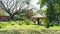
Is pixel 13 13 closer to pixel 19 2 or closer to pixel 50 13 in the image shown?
pixel 19 2

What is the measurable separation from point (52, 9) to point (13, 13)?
2748cm

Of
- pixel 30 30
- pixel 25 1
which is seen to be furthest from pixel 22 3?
pixel 30 30

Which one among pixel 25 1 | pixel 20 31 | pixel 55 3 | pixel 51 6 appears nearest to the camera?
pixel 20 31

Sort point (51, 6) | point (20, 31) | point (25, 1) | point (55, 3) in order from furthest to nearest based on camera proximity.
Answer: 1. point (25, 1)
2. point (51, 6)
3. point (55, 3)
4. point (20, 31)

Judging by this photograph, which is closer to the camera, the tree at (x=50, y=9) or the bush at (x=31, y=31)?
the bush at (x=31, y=31)

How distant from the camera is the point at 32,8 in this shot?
186 ft

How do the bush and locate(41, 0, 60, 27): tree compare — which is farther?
locate(41, 0, 60, 27): tree

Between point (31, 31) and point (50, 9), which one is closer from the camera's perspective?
point (31, 31)

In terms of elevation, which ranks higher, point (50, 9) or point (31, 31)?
point (31, 31)

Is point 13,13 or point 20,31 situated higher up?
point 20,31

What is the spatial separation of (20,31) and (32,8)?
163ft

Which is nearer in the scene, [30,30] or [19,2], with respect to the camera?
[30,30]

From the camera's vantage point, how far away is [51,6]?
3177cm

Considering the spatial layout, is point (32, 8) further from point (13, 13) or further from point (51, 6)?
point (51, 6)
